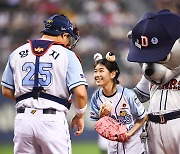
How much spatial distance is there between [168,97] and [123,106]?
1.00 m

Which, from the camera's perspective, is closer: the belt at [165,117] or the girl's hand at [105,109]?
the belt at [165,117]

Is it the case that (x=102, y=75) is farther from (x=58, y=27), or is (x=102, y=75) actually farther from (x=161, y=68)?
(x=161, y=68)

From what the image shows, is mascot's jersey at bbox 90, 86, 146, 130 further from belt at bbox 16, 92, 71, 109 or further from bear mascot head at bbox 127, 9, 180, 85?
bear mascot head at bbox 127, 9, 180, 85

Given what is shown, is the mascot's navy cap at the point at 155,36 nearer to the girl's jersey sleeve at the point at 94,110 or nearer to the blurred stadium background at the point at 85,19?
the girl's jersey sleeve at the point at 94,110

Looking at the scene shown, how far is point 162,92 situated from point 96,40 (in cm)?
792

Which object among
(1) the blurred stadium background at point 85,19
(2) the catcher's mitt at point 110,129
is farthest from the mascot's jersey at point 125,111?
(1) the blurred stadium background at point 85,19

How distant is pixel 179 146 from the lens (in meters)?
4.63

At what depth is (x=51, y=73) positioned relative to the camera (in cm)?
499

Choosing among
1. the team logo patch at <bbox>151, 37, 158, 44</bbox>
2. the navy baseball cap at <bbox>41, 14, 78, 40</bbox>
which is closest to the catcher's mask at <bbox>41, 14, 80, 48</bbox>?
the navy baseball cap at <bbox>41, 14, 78, 40</bbox>

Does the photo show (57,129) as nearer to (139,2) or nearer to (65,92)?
(65,92)

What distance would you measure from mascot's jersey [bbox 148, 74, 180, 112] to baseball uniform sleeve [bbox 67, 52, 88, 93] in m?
0.69

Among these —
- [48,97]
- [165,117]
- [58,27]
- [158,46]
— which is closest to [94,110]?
[48,97]

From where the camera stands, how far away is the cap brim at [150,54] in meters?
4.50

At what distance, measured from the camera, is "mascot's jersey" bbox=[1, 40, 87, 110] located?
500 cm
